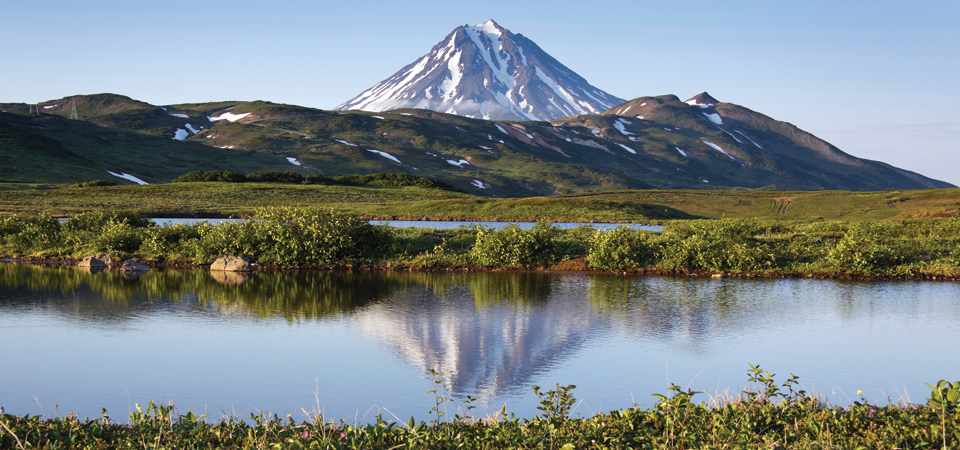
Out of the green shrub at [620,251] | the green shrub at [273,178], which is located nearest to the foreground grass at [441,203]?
the green shrub at [273,178]

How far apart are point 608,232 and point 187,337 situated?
23.1 m

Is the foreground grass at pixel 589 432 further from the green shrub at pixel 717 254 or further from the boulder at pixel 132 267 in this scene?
the boulder at pixel 132 267

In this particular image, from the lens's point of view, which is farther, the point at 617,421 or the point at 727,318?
the point at 727,318

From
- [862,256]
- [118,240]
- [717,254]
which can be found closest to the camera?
[862,256]

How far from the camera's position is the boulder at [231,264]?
3691 centimetres

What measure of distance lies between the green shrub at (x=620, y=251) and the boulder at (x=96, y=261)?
88.6 ft

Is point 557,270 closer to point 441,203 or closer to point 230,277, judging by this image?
point 230,277

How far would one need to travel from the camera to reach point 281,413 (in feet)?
43.8

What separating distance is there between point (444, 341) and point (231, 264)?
21.4 meters

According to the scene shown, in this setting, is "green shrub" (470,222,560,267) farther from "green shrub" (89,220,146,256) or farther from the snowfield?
the snowfield

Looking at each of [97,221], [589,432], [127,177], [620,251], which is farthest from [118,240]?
[127,177]

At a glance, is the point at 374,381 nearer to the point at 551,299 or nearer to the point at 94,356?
the point at 94,356

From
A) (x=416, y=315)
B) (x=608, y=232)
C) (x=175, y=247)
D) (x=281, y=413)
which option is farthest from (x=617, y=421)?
(x=175, y=247)

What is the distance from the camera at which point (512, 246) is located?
36688 millimetres
